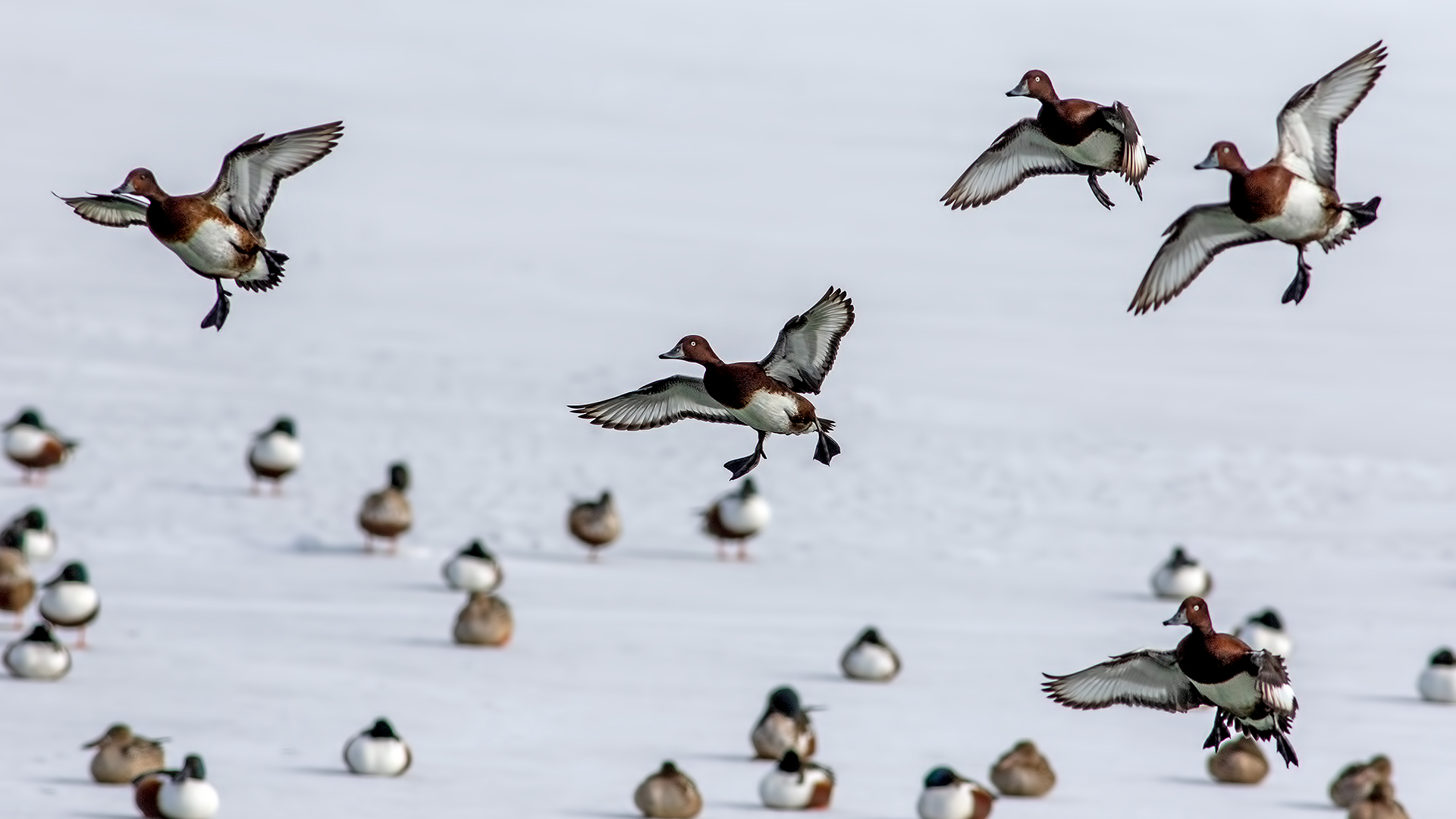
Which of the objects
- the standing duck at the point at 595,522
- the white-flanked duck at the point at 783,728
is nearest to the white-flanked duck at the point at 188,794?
the white-flanked duck at the point at 783,728

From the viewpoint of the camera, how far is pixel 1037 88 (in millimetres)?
7105

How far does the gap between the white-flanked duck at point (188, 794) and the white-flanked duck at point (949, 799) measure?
211 inches

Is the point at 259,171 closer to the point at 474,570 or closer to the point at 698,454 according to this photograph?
the point at 474,570

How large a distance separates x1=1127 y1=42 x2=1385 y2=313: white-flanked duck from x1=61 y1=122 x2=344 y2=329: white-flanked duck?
2387 millimetres

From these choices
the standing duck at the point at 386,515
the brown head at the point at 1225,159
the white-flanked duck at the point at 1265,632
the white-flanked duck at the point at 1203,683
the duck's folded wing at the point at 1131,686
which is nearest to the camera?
the brown head at the point at 1225,159

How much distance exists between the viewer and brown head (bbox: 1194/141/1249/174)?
6301mm

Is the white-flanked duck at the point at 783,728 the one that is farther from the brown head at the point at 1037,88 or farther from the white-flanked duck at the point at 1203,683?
the brown head at the point at 1037,88

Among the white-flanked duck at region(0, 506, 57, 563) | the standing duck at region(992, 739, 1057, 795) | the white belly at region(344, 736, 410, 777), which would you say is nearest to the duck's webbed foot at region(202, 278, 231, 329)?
the white belly at region(344, 736, 410, 777)

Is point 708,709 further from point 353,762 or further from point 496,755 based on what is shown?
point 353,762

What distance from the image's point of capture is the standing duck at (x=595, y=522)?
27766 millimetres

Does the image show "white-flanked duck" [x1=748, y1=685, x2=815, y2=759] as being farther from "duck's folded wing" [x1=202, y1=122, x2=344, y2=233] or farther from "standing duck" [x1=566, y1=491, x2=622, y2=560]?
"duck's folded wing" [x1=202, y1=122, x2=344, y2=233]

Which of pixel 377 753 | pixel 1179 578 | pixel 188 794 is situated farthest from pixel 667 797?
pixel 1179 578

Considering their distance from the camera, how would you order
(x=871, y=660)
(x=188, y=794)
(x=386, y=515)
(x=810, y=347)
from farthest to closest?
1. (x=386, y=515)
2. (x=871, y=660)
3. (x=188, y=794)
4. (x=810, y=347)

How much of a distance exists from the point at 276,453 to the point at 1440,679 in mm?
13791
